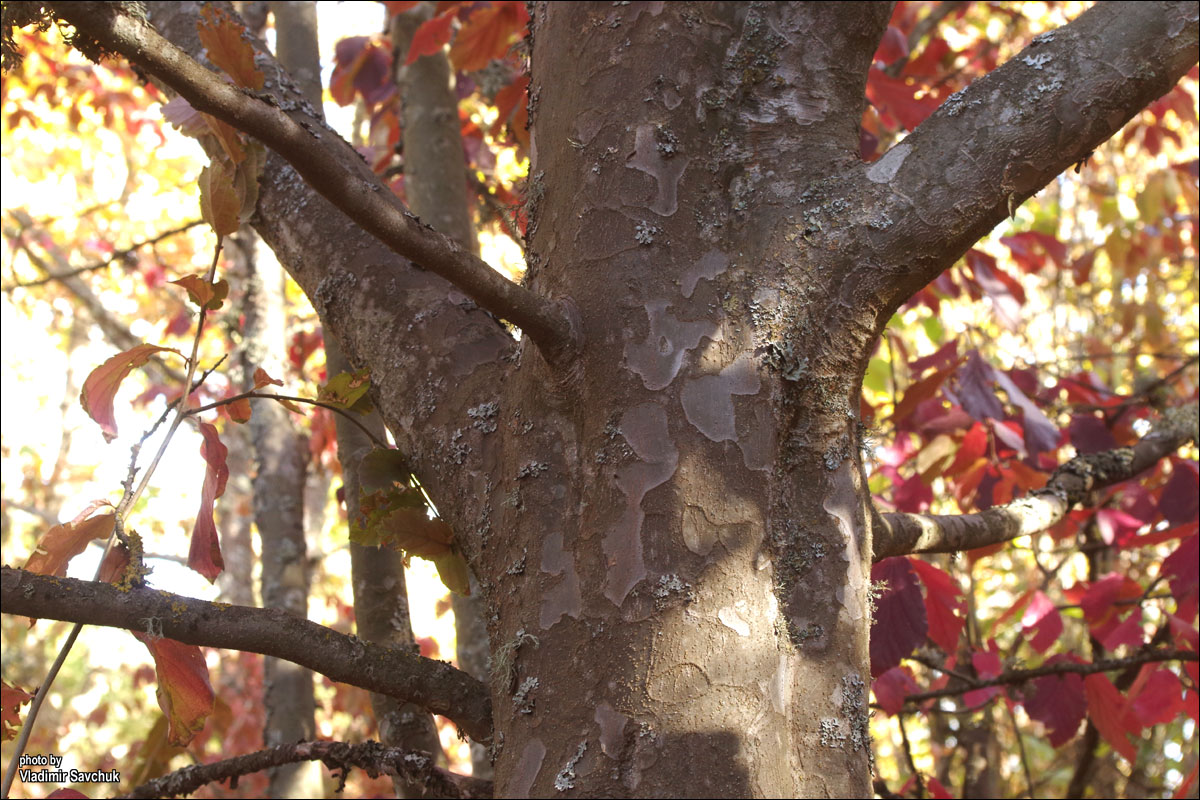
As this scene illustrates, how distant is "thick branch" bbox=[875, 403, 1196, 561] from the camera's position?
3.51 ft

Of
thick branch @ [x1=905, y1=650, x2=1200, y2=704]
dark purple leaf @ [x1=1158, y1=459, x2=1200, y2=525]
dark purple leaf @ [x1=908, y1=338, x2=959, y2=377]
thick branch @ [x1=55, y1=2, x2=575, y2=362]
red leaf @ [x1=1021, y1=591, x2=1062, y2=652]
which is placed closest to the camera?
thick branch @ [x1=55, y1=2, x2=575, y2=362]

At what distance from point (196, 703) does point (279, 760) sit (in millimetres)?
154

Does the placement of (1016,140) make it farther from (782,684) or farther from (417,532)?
(417,532)

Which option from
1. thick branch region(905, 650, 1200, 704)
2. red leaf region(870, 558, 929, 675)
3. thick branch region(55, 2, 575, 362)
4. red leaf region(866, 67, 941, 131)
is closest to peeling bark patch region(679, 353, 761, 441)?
thick branch region(55, 2, 575, 362)

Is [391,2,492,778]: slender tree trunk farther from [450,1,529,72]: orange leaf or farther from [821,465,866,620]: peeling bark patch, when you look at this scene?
[821,465,866,620]: peeling bark patch

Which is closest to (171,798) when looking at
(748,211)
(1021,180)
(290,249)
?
(290,249)

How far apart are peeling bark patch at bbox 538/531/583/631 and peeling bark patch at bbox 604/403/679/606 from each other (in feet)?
0.12

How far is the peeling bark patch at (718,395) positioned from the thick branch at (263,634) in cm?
40

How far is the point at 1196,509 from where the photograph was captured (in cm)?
209

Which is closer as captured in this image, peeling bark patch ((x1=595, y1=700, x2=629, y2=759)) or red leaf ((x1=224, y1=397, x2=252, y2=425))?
peeling bark patch ((x1=595, y1=700, x2=629, y2=759))

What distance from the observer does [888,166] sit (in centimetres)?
97

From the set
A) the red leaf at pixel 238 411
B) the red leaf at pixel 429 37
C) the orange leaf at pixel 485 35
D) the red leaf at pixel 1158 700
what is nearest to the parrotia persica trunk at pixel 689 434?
the red leaf at pixel 238 411

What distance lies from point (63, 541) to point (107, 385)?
8.4 inches

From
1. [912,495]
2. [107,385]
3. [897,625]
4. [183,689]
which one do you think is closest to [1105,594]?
[912,495]
